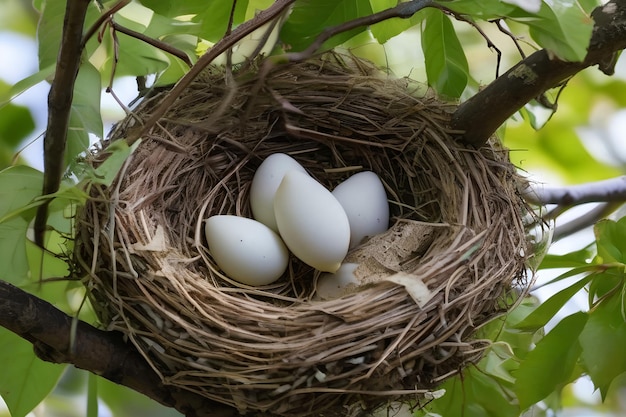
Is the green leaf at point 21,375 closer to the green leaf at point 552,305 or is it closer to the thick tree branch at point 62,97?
the thick tree branch at point 62,97

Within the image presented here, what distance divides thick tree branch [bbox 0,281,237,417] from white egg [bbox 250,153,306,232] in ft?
0.92

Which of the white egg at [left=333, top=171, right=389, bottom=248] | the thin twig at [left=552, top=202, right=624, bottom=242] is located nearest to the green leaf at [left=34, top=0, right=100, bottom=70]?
the white egg at [left=333, top=171, right=389, bottom=248]

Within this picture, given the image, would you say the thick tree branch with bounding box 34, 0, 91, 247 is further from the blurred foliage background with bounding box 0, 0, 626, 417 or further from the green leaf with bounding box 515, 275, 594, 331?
the green leaf with bounding box 515, 275, 594, 331

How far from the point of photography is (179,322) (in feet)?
2.31

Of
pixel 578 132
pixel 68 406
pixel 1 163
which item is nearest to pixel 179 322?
pixel 1 163

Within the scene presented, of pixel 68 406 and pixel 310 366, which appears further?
pixel 68 406

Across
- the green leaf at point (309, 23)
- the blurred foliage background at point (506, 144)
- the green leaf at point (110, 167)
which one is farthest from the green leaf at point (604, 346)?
the green leaf at point (110, 167)

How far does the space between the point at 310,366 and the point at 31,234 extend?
386mm

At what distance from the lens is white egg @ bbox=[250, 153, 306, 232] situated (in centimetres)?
95

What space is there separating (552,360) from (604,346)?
55 millimetres

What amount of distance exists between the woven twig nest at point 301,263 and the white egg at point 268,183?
0.04 m

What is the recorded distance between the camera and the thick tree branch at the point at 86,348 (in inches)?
25.5

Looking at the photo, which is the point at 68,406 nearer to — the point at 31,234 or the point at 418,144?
the point at 31,234

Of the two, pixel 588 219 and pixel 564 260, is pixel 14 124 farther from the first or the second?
pixel 588 219
